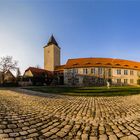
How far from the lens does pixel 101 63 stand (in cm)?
5353

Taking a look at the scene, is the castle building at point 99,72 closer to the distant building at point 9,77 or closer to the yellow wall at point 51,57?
the yellow wall at point 51,57

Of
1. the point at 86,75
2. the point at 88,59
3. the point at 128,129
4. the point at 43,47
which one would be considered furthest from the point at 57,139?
the point at 43,47

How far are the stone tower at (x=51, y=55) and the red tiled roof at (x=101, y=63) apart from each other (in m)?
9.25

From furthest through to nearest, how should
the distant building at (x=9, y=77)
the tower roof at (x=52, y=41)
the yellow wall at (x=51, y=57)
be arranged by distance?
the tower roof at (x=52, y=41) → the yellow wall at (x=51, y=57) → the distant building at (x=9, y=77)

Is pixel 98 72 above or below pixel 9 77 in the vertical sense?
above

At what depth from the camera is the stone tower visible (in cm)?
6506

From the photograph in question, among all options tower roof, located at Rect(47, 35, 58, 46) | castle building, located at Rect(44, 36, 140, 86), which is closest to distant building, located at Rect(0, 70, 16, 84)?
castle building, located at Rect(44, 36, 140, 86)

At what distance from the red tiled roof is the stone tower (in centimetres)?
925

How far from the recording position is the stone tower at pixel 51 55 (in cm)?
6506

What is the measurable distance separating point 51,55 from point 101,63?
20608 mm

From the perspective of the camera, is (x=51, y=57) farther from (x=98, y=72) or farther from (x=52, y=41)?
(x=98, y=72)

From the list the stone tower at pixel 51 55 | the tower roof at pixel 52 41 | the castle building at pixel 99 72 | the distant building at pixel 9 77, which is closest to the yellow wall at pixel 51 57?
the stone tower at pixel 51 55

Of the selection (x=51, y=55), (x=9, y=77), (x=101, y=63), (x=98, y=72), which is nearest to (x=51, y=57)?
(x=51, y=55)

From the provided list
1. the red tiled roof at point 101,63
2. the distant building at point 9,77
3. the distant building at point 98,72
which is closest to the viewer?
the distant building at point 98,72
